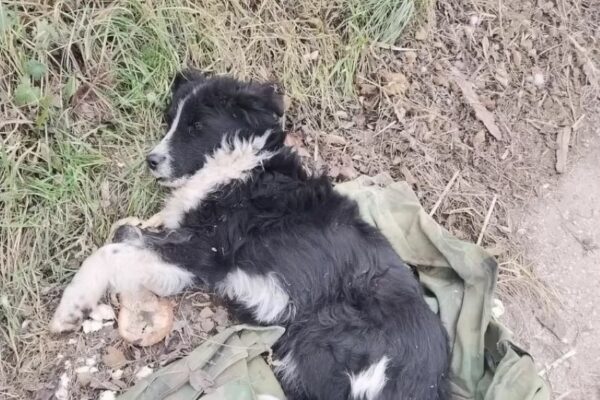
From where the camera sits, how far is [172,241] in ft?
12.4

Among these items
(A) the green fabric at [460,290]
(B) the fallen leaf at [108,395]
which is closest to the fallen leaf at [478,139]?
(A) the green fabric at [460,290]

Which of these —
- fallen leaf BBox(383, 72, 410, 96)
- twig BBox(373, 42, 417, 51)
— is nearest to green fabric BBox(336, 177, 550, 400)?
fallen leaf BBox(383, 72, 410, 96)

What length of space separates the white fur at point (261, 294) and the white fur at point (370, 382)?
537 mm

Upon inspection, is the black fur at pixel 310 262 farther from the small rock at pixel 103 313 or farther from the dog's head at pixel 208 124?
the small rock at pixel 103 313

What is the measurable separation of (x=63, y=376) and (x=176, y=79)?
1.90 meters

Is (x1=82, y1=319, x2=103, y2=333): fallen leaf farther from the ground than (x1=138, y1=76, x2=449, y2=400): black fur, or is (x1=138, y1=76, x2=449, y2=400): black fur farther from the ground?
(x1=138, y1=76, x2=449, y2=400): black fur

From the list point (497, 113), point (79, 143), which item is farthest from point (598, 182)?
point (79, 143)

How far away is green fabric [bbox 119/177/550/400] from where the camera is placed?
3535mm

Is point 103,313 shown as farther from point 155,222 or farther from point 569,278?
point 569,278

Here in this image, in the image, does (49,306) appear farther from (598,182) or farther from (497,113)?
(598,182)

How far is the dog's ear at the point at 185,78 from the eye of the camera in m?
4.17

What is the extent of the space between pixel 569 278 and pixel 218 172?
8.60 feet

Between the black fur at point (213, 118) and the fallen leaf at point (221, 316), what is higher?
the black fur at point (213, 118)

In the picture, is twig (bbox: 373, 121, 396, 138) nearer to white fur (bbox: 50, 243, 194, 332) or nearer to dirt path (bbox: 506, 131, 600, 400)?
dirt path (bbox: 506, 131, 600, 400)
